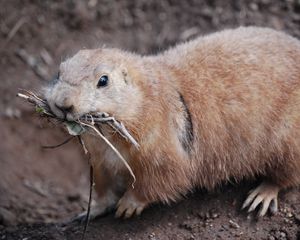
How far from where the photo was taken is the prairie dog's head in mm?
4746

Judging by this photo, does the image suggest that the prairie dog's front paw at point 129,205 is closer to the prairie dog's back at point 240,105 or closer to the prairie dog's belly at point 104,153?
the prairie dog's belly at point 104,153

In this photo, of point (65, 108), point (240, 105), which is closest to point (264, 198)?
point (240, 105)

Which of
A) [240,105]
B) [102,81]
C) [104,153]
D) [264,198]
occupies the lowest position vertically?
[264,198]

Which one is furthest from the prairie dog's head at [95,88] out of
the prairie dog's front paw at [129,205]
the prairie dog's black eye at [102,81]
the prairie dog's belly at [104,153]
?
the prairie dog's front paw at [129,205]

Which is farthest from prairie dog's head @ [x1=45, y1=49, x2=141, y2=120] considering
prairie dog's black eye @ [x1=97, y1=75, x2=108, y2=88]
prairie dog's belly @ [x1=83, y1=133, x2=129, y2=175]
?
prairie dog's belly @ [x1=83, y1=133, x2=129, y2=175]

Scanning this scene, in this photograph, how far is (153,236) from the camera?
582cm

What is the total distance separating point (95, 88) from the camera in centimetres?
505

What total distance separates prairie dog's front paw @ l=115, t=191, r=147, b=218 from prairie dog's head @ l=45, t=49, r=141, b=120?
3.28 feet

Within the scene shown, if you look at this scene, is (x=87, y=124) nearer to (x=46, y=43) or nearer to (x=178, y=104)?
(x=178, y=104)

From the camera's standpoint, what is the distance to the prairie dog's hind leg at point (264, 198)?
600cm

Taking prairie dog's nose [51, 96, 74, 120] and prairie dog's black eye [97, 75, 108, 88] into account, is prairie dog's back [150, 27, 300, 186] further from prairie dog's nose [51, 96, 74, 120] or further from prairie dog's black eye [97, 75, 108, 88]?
prairie dog's nose [51, 96, 74, 120]

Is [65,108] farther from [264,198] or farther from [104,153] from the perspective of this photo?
[264,198]

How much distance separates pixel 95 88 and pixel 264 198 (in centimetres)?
212

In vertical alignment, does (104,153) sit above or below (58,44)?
below
